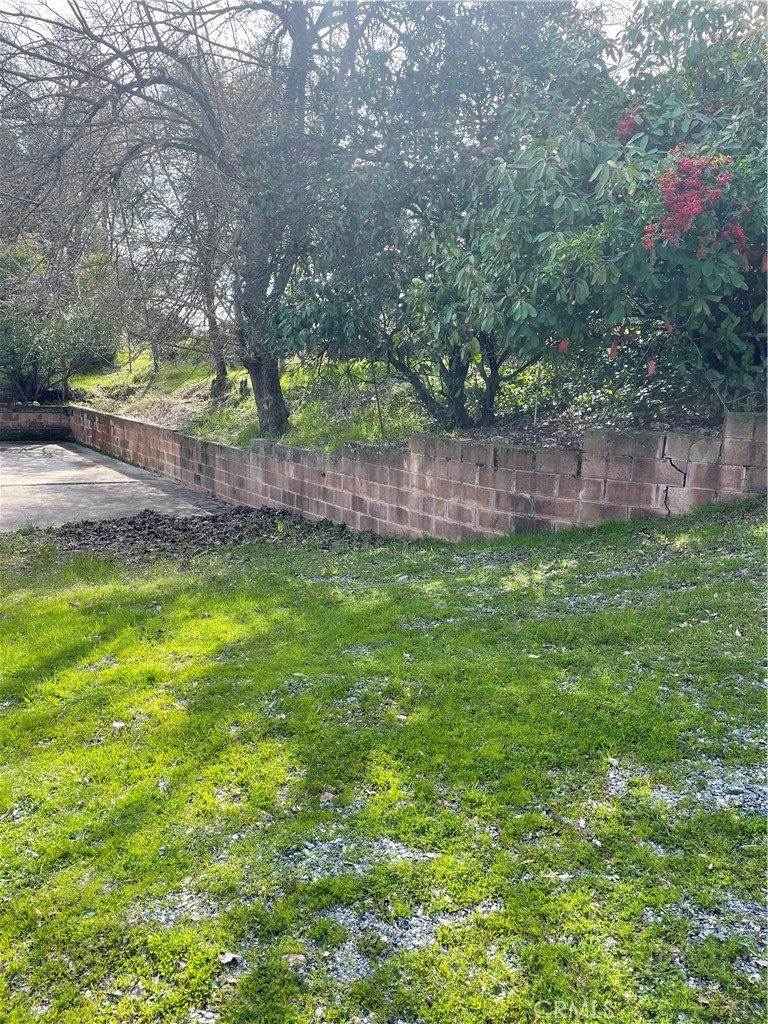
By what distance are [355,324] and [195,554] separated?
2.78 metres

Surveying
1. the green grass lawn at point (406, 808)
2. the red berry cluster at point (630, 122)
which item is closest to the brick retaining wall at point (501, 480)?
the green grass lawn at point (406, 808)

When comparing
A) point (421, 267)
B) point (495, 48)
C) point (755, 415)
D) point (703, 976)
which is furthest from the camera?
point (421, 267)

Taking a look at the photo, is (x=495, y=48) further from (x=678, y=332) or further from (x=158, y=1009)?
(x=158, y=1009)

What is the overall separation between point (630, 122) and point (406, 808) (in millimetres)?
5037

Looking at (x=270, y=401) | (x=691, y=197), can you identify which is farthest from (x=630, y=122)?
(x=270, y=401)

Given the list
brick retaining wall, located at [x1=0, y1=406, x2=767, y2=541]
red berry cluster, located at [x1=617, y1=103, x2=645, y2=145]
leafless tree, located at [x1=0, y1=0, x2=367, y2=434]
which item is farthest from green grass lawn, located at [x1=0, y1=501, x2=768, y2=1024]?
leafless tree, located at [x1=0, y1=0, x2=367, y2=434]

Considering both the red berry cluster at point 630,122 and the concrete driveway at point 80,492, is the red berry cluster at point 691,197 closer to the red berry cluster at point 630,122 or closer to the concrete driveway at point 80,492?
the red berry cluster at point 630,122

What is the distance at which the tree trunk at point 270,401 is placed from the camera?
33.4 ft

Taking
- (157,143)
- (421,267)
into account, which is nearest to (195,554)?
(421,267)

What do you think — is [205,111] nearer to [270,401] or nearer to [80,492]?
[270,401]

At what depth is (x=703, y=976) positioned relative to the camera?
6.27 ft

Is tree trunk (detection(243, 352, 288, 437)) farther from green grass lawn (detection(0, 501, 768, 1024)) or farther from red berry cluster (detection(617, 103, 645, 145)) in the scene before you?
green grass lawn (detection(0, 501, 768, 1024))

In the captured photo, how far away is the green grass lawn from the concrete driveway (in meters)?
5.35

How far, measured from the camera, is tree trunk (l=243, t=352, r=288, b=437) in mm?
10172
